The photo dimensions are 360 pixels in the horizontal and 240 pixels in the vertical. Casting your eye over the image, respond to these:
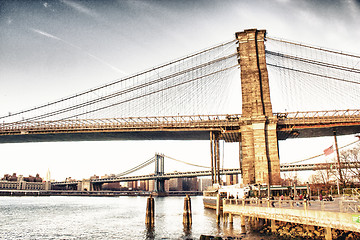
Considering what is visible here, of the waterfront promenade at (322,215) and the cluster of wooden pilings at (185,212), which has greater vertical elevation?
the waterfront promenade at (322,215)

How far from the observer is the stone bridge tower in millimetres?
48281

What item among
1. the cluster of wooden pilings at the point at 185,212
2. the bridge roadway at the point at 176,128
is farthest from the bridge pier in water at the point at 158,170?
the cluster of wooden pilings at the point at 185,212

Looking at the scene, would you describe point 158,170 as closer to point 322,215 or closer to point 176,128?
point 176,128

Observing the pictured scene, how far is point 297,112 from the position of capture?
52594 mm

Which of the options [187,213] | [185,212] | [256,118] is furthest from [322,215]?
[256,118]

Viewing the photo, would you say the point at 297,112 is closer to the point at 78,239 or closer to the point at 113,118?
the point at 113,118

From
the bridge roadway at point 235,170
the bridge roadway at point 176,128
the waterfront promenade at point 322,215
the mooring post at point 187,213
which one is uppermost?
the bridge roadway at point 176,128

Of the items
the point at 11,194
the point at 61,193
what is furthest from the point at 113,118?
the point at 11,194

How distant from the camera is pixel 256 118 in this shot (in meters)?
49.8

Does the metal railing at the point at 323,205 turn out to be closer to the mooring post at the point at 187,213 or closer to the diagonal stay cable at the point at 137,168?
the mooring post at the point at 187,213

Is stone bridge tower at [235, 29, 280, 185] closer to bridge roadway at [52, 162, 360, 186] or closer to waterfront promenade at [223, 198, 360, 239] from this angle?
bridge roadway at [52, 162, 360, 186]

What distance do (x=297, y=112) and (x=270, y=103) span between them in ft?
→ 18.0

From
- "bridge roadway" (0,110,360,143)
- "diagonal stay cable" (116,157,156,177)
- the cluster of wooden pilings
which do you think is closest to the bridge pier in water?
"diagonal stay cable" (116,157,156,177)

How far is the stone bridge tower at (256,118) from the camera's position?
48.3 m
